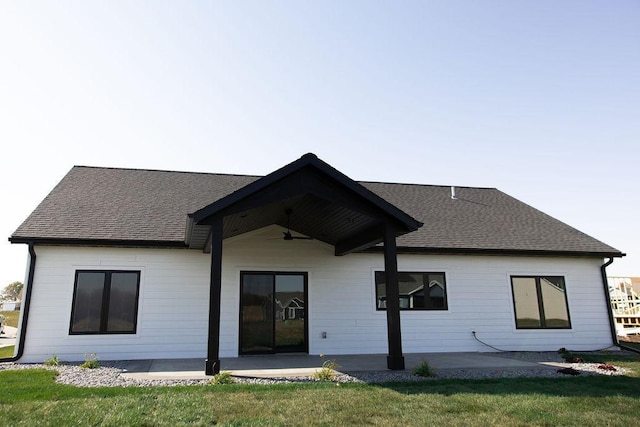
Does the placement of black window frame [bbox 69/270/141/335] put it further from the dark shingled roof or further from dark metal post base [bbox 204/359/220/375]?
dark metal post base [bbox 204/359/220/375]

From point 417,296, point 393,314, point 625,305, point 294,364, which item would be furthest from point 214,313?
point 625,305

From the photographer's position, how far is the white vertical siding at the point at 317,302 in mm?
10133

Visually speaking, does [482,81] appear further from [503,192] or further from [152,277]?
[152,277]

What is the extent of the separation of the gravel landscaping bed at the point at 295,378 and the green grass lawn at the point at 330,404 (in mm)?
476

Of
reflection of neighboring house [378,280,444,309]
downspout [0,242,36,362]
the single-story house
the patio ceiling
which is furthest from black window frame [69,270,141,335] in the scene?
reflection of neighboring house [378,280,444,309]

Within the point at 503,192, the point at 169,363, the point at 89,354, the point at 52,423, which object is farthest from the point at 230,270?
the point at 503,192

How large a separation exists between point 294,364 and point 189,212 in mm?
5485

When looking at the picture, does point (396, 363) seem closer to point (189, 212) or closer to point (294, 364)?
point (294, 364)

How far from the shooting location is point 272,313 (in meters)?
11.0

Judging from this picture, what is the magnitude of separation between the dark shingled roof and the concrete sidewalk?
2.86 metres

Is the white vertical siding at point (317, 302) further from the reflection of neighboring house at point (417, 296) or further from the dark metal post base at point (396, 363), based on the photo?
the dark metal post base at point (396, 363)

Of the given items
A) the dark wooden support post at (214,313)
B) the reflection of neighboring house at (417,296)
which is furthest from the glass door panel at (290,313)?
the dark wooden support post at (214,313)

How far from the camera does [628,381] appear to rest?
24.5 ft

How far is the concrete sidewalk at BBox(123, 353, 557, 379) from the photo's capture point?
26.0ft
